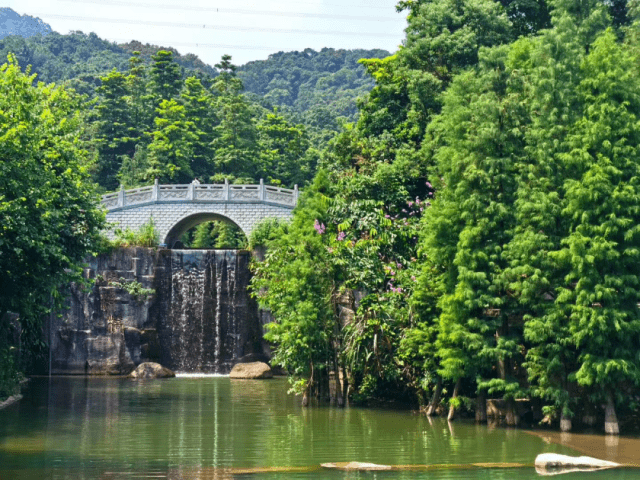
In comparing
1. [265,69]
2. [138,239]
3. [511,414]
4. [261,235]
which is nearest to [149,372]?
[138,239]

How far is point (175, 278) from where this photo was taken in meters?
38.9

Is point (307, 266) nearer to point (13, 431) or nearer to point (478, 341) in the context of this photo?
point (478, 341)

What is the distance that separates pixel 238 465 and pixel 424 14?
Result: 20.4 meters

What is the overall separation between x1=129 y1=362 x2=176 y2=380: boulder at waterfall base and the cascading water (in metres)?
1.94

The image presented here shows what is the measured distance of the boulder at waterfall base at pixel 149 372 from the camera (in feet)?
117

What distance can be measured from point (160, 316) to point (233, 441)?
64.5 ft

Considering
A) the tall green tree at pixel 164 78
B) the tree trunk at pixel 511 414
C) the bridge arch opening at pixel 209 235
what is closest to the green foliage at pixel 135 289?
the bridge arch opening at pixel 209 235

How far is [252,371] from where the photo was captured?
116 feet

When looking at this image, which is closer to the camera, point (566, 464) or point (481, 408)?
point (566, 464)

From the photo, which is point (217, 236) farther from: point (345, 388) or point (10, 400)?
point (345, 388)

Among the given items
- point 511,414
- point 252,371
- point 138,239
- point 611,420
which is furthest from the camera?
point 138,239

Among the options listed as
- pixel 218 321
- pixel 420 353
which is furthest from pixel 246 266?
pixel 420 353

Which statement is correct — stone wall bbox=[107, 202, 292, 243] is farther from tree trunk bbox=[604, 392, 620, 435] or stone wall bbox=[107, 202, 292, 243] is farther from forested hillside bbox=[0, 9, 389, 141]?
forested hillside bbox=[0, 9, 389, 141]

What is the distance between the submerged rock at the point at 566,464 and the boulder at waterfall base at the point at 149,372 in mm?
22082
